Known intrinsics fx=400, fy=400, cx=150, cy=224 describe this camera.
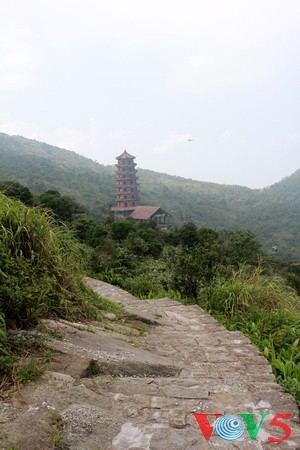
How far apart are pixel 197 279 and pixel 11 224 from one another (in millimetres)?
4000

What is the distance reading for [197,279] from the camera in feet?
21.5

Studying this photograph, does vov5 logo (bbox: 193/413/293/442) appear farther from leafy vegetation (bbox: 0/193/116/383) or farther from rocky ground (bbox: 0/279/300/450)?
leafy vegetation (bbox: 0/193/116/383)

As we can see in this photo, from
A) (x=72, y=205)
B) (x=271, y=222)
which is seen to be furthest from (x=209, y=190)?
(x=72, y=205)

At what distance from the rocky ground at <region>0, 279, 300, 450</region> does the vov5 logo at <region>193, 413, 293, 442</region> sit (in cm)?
1

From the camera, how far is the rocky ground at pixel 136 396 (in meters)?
1.74

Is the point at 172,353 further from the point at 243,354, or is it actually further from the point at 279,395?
the point at 279,395

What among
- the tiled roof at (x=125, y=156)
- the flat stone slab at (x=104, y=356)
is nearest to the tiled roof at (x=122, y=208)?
the tiled roof at (x=125, y=156)

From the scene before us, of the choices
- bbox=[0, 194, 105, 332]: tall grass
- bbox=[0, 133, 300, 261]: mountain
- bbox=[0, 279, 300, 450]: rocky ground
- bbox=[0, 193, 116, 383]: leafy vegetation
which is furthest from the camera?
bbox=[0, 133, 300, 261]: mountain

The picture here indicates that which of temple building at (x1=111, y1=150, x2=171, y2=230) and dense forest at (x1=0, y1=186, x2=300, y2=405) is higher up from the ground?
temple building at (x1=111, y1=150, x2=171, y2=230)

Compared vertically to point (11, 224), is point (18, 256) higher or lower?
lower

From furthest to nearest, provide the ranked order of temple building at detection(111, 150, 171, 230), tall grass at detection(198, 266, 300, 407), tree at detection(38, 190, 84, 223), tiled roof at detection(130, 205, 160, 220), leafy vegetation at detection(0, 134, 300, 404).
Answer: temple building at detection(111, 150, 171, 230) < tiled roof at detection(130, 205, 160, 220) < tree at detection(38, 190, 84, 223) < tall grass at detection(198, 266, 300, 407) < leafy vegetation at detection(0, 134, 300, 404)

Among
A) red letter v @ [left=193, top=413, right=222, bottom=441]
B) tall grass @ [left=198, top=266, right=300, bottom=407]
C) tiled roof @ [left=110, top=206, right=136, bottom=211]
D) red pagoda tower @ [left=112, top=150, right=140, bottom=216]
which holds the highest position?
red pagoda tower @ [left=112, top=150, right=140, bottom=216]

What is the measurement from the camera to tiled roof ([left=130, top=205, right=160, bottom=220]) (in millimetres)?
35281

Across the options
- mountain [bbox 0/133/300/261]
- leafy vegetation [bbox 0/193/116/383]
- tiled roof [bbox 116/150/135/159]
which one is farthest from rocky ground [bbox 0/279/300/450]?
tiled roof [bbox 116/150/135/159]
